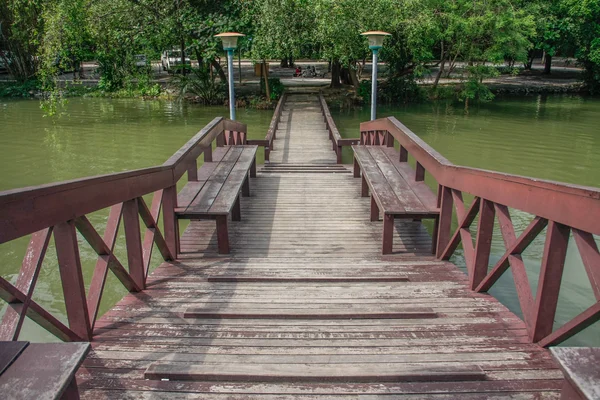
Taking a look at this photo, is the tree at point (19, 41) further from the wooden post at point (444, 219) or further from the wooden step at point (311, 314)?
the wooden step at point (311, 314)

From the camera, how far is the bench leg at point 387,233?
5102mm

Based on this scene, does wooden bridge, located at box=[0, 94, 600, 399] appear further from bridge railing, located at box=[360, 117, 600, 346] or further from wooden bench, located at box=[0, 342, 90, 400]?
wooden bench, located at box=[0, 342, 90, 400]

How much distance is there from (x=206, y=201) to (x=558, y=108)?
903 inches

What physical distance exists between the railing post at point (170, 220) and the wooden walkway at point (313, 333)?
6.1 inches

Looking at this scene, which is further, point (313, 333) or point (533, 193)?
point (313, 333)

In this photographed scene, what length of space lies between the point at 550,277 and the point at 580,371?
4.53 feet

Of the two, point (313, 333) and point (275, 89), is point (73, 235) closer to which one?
point (313, 333)

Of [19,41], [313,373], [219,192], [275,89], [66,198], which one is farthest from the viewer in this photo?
[19,41]

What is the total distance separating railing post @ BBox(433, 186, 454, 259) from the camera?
15.9 feet

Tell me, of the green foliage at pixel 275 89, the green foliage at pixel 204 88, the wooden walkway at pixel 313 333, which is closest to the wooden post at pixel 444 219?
the wooden walkway at pixel 313 333

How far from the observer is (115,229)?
3623 millimetres

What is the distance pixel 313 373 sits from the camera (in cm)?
273

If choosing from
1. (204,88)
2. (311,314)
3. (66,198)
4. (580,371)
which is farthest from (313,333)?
(204,88)

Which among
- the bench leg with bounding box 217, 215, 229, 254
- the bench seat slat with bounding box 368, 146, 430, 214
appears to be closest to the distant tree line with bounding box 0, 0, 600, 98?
the bench seat slat with bounding box 368, 146, 430, 214
